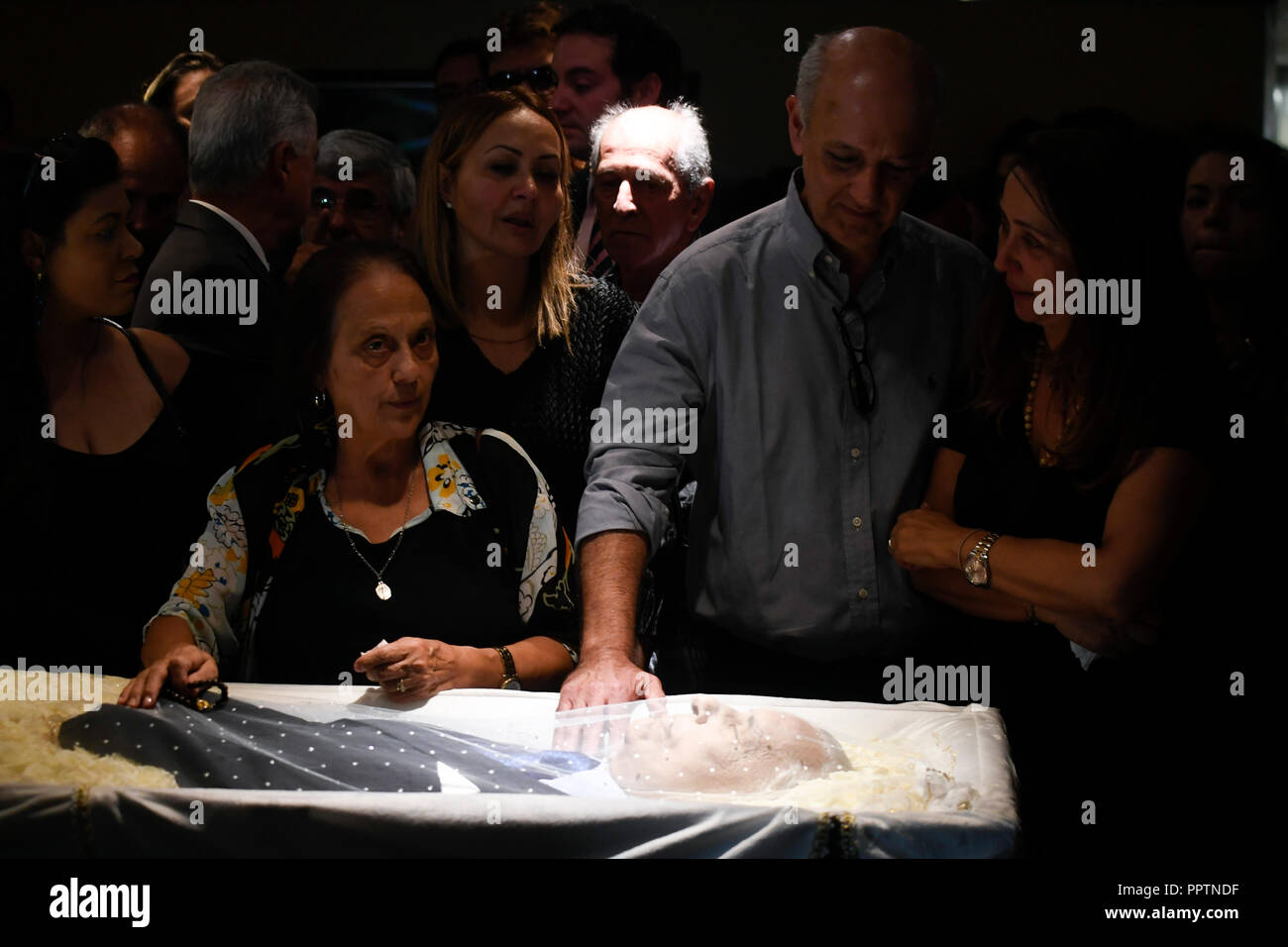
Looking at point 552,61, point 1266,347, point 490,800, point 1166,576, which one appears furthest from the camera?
point 552,61

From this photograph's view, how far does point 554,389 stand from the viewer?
8.42 ft

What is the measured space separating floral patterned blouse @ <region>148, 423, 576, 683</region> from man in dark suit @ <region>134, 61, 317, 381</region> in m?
0.31

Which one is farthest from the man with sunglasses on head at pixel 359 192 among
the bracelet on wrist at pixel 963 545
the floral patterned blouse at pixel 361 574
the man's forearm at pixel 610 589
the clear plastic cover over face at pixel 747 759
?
the bracelet on wrist at pixel 963 545

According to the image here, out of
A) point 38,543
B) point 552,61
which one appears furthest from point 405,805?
point 552,61

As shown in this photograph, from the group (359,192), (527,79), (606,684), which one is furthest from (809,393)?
(359,192)

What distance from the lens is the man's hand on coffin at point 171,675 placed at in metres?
2.24

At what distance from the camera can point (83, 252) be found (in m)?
2.41

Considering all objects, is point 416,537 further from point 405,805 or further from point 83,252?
point 83,252

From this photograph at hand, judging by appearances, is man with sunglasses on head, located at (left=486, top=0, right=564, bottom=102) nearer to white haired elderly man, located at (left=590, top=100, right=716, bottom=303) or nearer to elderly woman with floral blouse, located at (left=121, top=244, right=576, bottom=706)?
white haired elderly man, located at (left=590, top=100, right=716, bottom=303)

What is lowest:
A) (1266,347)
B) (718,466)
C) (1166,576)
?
(1166,576)

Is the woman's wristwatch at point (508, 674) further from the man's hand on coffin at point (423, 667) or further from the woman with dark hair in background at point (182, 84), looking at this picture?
the woman with dark hair in background at point (182, 84)

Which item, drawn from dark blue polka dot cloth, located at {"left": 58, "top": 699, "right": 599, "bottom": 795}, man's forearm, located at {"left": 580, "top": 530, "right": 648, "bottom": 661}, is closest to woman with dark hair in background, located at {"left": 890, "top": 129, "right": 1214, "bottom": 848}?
man's forearm, located at {"left": 580, "top": 530, "right": 648, "bottom": 661}
